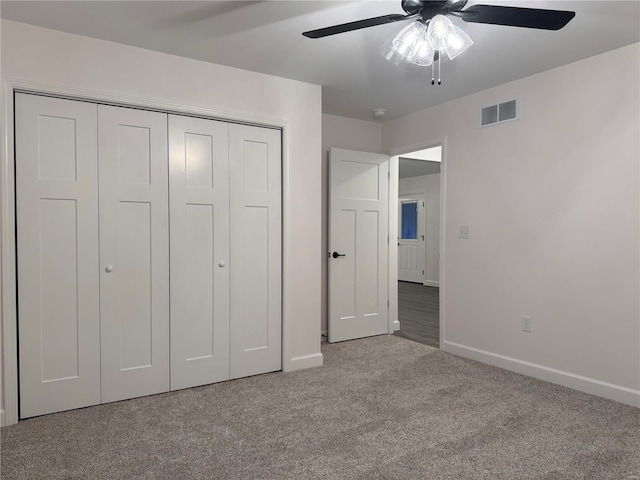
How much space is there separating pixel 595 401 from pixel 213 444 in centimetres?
260

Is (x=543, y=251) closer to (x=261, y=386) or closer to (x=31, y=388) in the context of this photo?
(x=261, y=386)

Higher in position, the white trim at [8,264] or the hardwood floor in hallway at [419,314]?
the white trim at [8,264]

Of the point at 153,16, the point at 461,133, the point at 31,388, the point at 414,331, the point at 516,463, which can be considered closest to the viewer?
the point at 516,463

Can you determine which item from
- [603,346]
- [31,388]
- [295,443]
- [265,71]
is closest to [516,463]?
[295,443]

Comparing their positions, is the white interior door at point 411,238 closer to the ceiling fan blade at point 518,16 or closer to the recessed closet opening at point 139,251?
the recessed closet opening at point 139,251

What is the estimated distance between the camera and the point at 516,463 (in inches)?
84.2

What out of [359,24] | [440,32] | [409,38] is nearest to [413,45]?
[409,38]

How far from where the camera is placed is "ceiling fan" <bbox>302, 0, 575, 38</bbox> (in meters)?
1.73

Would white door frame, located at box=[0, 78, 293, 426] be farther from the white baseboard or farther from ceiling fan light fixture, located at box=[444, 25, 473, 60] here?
the white baseboard

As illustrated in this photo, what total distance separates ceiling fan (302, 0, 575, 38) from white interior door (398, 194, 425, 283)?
7496 mm

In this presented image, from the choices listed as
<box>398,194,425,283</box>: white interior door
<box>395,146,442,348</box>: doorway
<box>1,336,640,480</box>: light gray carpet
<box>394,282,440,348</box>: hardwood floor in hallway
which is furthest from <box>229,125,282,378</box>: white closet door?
<box>398,194,425,283</box>: white interior door

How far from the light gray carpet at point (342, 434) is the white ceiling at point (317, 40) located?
2435 mm

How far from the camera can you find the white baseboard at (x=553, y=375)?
114 inches

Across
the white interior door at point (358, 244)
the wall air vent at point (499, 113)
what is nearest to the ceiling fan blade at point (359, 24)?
the wall air vent at point (499, 113)
